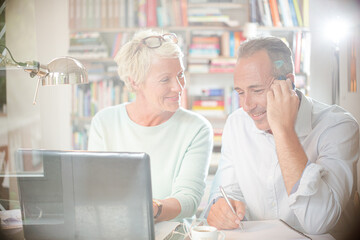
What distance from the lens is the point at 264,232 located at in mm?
1302

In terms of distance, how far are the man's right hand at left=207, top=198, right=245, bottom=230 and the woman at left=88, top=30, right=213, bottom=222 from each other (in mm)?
159

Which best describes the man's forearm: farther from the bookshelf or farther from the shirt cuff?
the bookshelf

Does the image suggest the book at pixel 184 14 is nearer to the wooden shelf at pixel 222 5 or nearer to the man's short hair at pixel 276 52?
the wooden shelf at pixel 222 5

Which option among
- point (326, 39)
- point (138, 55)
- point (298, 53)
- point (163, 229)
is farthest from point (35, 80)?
point (326, 39)

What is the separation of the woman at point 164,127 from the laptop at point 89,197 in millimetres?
440

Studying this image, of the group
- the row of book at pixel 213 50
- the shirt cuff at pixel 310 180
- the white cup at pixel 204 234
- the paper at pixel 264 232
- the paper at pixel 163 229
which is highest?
the row of book at pixel 213 50

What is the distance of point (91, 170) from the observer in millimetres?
1125

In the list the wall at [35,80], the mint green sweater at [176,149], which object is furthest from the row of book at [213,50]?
the wall at [35,80]

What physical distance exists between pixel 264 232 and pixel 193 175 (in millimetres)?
417

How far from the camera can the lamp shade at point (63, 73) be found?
4.77ft

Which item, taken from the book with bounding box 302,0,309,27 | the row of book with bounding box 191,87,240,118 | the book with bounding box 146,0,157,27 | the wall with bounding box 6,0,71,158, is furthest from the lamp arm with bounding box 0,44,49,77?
the book with bounding box 302,0,309,27

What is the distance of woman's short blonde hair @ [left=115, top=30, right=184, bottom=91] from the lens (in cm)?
163

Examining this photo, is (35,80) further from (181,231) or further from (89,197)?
(181,231)

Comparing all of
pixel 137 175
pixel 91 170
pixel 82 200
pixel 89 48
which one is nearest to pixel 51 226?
pixel 82 200
